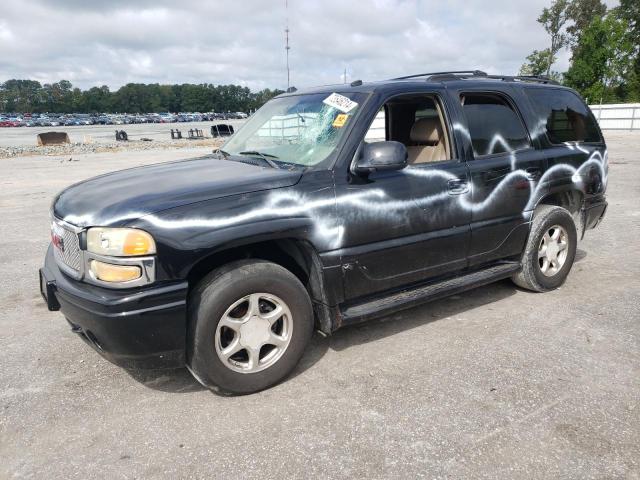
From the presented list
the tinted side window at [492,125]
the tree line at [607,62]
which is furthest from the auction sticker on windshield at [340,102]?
the tree line at [607,62]

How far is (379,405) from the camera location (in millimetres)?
2939

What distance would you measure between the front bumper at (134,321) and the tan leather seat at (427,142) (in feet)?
7.11

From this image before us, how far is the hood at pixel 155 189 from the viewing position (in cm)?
278

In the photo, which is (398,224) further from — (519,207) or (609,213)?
(609,213)

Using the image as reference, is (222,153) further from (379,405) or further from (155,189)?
(379,405)

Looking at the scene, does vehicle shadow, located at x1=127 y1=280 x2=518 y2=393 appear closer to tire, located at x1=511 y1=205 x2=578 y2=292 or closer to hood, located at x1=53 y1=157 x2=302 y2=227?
tire, located at x1=511 y1=205 x2=578 y2=292

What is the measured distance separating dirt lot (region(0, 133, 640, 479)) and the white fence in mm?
30590

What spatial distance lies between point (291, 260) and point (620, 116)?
33814 mm

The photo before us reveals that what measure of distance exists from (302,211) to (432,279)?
1.29 meters

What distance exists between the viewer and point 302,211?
306cm

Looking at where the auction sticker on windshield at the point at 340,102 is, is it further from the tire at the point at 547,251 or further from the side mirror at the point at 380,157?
the tire at the point at 547,251

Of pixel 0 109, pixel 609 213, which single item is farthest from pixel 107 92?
pixel 609 213

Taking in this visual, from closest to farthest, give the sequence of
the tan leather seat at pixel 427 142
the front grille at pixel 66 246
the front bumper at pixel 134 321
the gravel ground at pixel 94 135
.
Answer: the front bumper at pixel 134 321 < the front grille at pixel 66 246 < the tan leather seat at pixel 427 142 < the gravel ground at pixel 94 135

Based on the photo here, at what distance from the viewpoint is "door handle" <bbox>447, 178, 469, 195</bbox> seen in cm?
371
